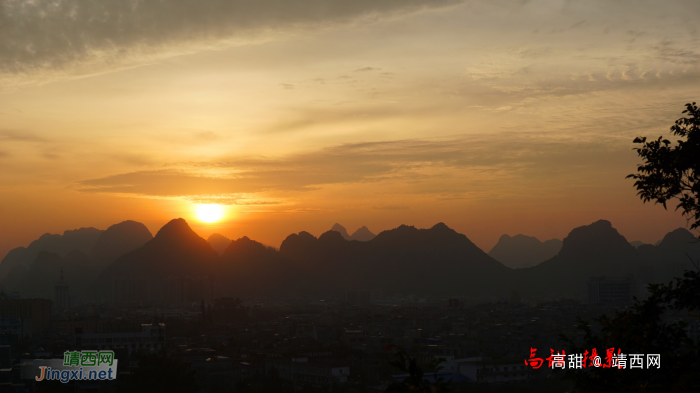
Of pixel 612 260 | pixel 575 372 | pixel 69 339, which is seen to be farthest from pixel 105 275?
pixel 575 372

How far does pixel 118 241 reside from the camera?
614 feet

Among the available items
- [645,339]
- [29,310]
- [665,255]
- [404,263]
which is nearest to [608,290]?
[665,255]

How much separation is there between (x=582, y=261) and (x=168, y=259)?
9410cm

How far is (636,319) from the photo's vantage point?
22.7 feet

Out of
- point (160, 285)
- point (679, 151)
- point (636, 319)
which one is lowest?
point (160, 285)

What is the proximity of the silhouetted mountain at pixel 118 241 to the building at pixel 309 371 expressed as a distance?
510ft

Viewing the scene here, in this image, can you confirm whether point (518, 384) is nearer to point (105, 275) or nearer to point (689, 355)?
point (689, 355)

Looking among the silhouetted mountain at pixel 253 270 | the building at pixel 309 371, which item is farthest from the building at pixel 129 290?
the building at pixel 309 371

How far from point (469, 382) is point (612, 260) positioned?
117 meters

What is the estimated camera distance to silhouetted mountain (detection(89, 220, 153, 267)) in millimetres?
181875

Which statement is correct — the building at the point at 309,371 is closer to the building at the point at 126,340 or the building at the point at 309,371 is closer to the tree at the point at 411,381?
the building at the point at 126,340

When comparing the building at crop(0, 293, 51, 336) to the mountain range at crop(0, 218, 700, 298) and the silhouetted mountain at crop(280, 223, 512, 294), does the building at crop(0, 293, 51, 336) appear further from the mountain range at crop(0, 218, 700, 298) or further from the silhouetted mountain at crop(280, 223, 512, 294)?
the silhouetted mountain at crop(280, 223, 512, 294)

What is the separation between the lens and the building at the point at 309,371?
3177 cm

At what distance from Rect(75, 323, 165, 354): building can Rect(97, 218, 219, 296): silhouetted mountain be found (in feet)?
315
